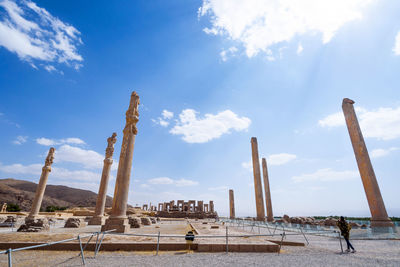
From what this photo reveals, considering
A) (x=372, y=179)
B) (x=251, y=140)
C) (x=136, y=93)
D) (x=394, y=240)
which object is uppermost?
(x=251, y=140)

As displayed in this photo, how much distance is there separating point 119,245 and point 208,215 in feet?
143

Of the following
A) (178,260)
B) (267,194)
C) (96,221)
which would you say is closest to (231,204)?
(267,194)

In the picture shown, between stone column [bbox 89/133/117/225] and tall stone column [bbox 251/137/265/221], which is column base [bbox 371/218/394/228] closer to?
tall stone column [bbox 251/137/265/221]

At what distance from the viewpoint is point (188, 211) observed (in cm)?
4925

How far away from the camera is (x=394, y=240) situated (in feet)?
38.0

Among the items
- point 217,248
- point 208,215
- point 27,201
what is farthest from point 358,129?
point 27,201

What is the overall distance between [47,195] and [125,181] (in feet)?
298

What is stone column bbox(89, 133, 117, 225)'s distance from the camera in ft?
57.1

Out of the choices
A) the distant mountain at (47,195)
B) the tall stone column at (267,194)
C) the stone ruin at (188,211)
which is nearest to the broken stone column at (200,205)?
the stone ruin at (188,211)

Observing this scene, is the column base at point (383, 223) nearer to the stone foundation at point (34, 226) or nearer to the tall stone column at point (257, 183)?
the tall stone column at point (257, 183)

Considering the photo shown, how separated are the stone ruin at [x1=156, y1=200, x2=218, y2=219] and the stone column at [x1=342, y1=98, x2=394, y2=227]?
35.0 metres

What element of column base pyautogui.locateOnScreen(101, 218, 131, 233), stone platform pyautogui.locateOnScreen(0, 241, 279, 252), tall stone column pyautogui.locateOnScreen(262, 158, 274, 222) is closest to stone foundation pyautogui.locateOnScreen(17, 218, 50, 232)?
column base pyautogui.locateOnScreen(101, 218, 131, 233)

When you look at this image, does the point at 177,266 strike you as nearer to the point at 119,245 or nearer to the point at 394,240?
the point at 119,245

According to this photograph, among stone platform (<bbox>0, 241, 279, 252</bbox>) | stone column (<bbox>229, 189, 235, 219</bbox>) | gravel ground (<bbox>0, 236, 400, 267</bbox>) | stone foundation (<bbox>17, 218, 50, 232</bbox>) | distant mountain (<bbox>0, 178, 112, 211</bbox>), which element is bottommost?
gravel ground (<bbox>0, 236, 400, 267</bbox>)
